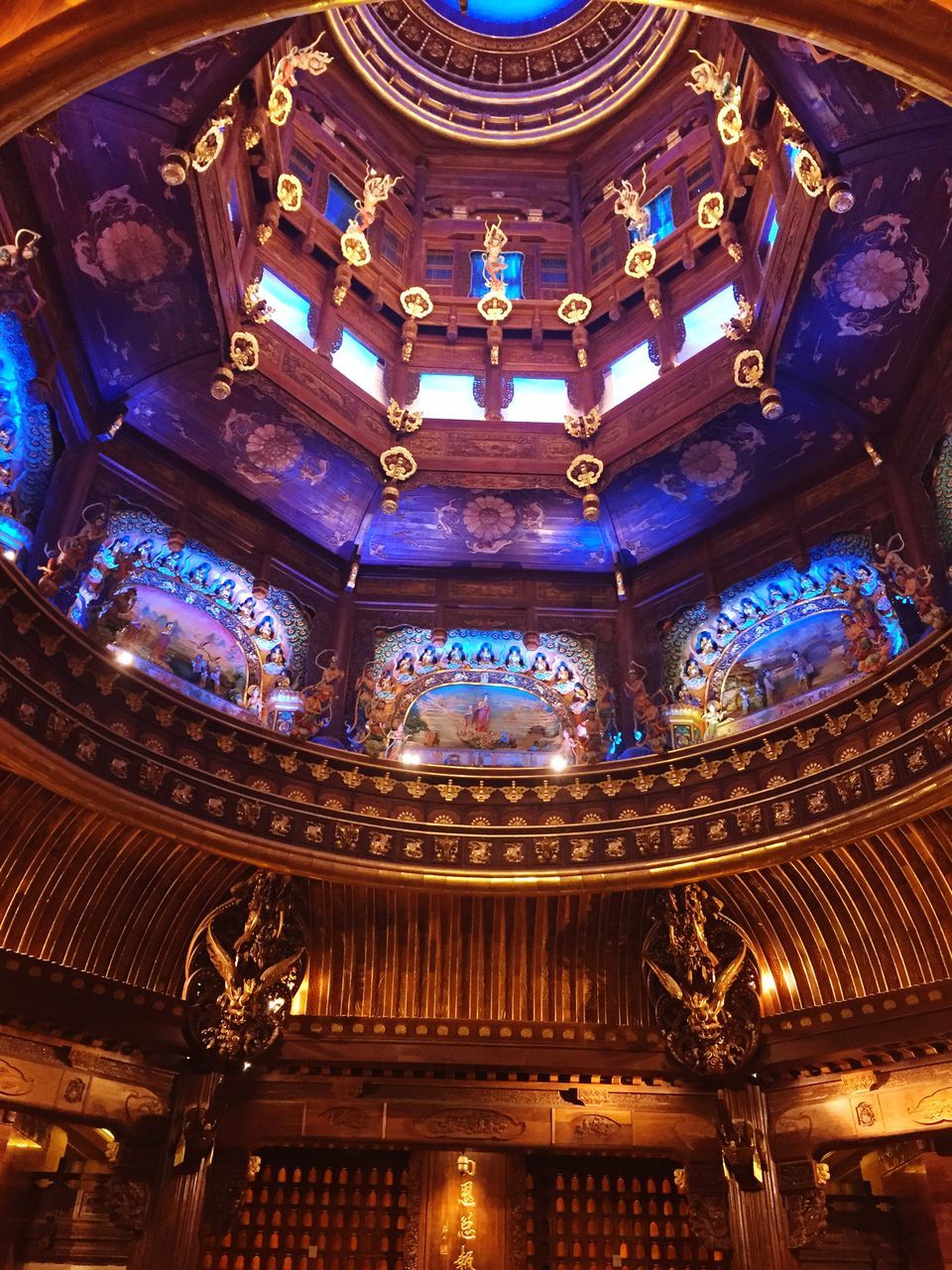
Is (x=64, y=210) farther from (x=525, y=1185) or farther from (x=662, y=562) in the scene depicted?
(x=525, y=1185)

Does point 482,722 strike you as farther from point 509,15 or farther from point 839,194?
point 509,15

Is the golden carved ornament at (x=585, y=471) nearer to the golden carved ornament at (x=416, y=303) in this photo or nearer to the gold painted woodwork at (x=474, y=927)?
the golden carved ornament at (x=416, y=303)

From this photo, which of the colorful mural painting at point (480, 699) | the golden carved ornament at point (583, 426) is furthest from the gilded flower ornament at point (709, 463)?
the colorful mural painting at point (480, 699)

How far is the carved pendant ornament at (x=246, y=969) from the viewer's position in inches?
383

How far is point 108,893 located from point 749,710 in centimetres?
763

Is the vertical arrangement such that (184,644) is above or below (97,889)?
above

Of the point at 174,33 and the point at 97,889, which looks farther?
the point at 97,889

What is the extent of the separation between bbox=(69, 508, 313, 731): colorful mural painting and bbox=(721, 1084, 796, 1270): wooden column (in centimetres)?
680

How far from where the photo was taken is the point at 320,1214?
10602 mm

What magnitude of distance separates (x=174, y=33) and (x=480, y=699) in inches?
367

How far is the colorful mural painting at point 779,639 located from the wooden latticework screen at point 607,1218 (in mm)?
5222

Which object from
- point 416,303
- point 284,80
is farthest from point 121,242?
point 416,303

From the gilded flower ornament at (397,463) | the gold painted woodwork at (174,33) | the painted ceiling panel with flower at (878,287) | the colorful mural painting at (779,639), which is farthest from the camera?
the gilded flower ornament at (397,463)

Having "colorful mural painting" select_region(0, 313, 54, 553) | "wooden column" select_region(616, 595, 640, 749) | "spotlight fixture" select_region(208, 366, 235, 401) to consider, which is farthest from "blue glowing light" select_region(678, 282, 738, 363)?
"colorful mural painting" select_region(0, 313, 54, 553)
